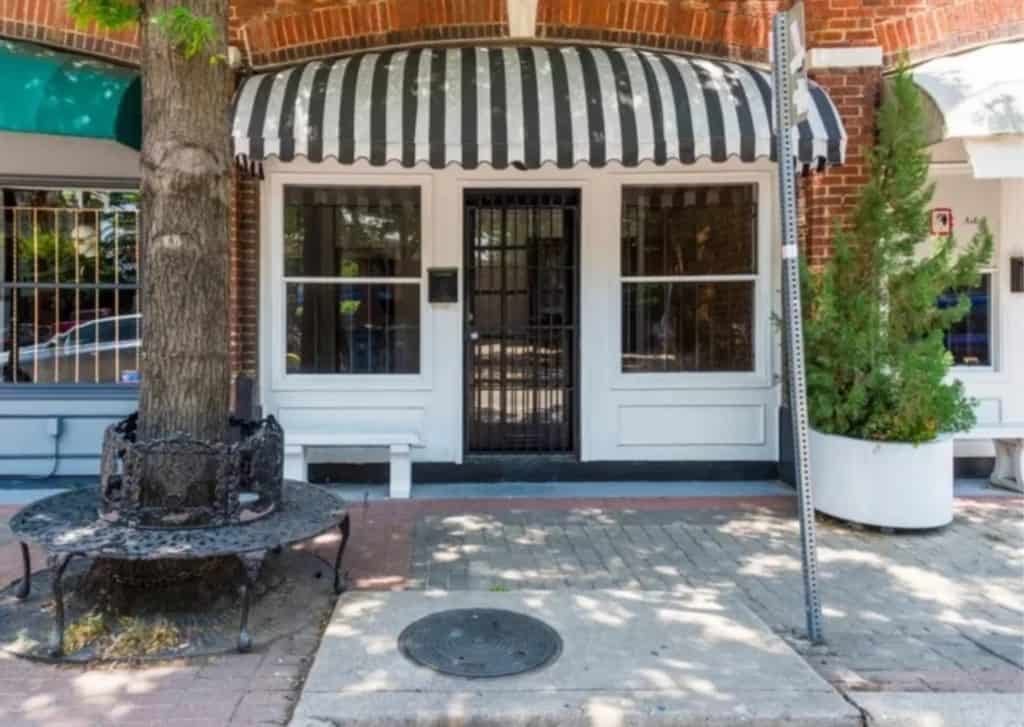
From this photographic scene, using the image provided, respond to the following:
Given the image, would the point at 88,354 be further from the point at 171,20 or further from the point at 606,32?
the point at 606,32

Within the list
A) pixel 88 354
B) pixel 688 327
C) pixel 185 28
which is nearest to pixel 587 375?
pixel 688 327

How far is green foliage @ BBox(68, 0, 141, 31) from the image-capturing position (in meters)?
3.95

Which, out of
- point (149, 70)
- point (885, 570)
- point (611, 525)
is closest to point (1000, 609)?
point (885, 570)

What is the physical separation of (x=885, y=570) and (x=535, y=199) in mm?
3838

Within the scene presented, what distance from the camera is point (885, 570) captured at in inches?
188

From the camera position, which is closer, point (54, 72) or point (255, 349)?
point (54, 72)

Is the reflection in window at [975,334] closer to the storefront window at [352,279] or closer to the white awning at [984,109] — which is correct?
the white awning at [984,109]

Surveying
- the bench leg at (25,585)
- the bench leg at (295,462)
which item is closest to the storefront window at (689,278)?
the bench leg at (295,462)

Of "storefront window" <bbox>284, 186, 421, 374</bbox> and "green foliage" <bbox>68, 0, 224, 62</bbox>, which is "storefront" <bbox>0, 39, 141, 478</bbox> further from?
"green foliage" <bbox>68, 0, 224, 62</bbox>

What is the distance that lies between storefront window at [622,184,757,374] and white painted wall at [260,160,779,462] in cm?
11

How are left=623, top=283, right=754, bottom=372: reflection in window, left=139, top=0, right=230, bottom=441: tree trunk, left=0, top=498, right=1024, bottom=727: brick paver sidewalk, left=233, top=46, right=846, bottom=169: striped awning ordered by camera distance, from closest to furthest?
left=0, top=498, right=1024, bottom=727: brick paver sidewalk < left=139, top=0, right=230, bottom=441: tree trunk < left=233, top=46, right=846, bottom=169: striped awning < left=623, top=283, right=754, bottom=372: reflection in window

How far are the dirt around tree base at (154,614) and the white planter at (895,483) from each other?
3.52 metres

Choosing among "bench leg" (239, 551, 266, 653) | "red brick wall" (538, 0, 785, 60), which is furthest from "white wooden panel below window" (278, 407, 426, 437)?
"red brick wall" (538, 0, 785, 60)

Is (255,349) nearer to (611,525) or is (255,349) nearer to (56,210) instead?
(56,210)
